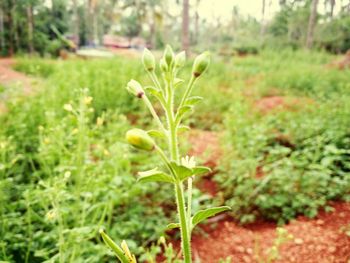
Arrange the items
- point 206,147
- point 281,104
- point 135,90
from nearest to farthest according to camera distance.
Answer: point 135,90 → point 206,147 → point 281,104

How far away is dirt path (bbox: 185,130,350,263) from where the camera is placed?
2.00 meters

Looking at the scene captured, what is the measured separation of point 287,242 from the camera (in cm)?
213


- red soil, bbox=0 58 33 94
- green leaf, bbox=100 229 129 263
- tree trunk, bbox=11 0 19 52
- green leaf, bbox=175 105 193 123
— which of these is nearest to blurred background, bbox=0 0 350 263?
red soil, bbox=0 58 33 94

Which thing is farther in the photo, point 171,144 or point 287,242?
point 287,242

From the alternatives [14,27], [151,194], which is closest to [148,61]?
[151,194]

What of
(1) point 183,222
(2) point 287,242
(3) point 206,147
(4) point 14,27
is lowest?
(2) point 287,242

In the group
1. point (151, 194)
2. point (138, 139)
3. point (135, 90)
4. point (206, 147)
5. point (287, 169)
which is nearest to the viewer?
point (138, 139)

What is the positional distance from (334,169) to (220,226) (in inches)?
41.6

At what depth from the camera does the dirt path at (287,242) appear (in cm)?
200

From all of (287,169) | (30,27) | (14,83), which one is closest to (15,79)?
(14,83)

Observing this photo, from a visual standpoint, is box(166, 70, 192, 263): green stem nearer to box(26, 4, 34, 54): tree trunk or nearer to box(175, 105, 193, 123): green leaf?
box(175, 105, 193, 123): green leaf

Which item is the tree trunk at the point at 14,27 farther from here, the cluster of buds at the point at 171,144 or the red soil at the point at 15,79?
the cluster of buds at the point at 171,144

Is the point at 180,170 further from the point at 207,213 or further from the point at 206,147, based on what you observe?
the point at 206,147

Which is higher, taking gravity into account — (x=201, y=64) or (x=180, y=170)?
(x=201, y=64)
